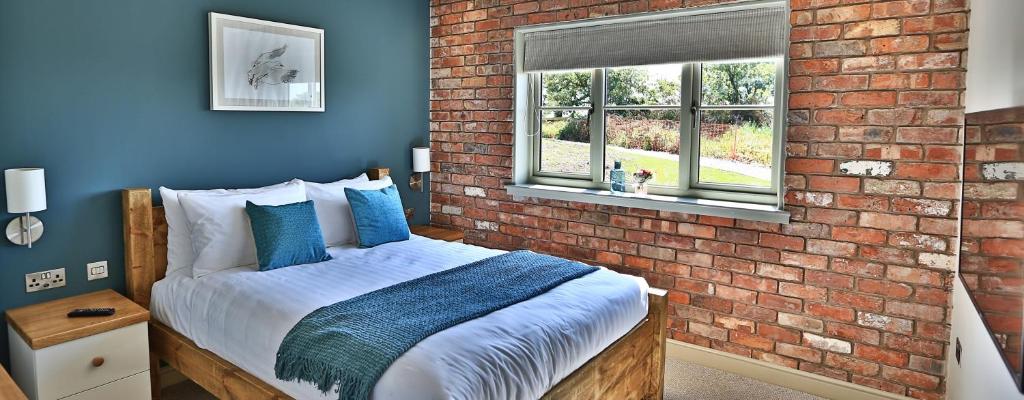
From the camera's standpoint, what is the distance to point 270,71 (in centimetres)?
365

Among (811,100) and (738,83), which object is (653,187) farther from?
(811,100)

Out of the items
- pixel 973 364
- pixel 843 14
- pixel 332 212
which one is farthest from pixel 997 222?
pixel 332 212

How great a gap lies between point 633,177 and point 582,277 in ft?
3.62

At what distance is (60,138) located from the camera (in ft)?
9.47

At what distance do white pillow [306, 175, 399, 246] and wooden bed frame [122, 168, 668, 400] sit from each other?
788mm

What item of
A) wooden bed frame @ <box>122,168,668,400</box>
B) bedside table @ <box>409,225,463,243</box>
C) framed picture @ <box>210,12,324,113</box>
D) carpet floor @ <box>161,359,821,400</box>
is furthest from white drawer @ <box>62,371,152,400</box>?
bedside table @ <box>409,225,463,243</box>

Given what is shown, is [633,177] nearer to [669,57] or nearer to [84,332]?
[669,57]

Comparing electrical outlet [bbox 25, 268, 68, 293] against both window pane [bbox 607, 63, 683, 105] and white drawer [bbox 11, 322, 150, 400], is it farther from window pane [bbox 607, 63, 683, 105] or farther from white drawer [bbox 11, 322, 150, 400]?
window pane [bbox 607, 63, 683, 105]

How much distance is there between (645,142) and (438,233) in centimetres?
160

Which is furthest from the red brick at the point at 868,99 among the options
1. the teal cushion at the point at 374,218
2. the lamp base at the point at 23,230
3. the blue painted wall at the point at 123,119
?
the lamp base at the point at 23,230

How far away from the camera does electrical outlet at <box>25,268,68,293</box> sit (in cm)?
285

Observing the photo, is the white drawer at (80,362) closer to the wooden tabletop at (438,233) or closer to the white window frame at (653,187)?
A: the wooden tabletop at (438,233)

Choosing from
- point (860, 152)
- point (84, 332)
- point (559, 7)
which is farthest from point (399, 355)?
point (559, 7)

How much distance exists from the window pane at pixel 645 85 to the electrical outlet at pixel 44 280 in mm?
3105
